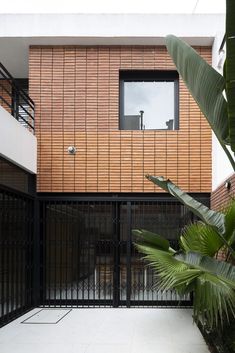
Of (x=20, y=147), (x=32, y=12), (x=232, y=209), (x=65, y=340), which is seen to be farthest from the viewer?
(x=32, y=12)

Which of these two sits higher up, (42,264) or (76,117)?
(76,117)

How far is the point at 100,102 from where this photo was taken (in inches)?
368

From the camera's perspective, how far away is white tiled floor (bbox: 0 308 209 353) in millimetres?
6211

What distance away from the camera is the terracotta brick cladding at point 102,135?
30.3 feet

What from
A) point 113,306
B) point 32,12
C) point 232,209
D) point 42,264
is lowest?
point 113,306

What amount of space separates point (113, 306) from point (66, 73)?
484 centimetres

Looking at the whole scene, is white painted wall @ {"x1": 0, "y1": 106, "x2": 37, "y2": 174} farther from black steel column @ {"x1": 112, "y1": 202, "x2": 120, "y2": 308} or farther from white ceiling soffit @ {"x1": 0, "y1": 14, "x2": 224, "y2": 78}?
white ceiling soffit @ {"x1": 0, "y1": 14, "x2": 224, "y2": 78}

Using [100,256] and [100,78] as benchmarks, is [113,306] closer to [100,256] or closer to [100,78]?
[100,256]

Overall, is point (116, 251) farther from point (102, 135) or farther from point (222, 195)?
point (222, 195)

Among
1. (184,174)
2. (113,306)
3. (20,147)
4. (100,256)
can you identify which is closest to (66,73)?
(20,147)

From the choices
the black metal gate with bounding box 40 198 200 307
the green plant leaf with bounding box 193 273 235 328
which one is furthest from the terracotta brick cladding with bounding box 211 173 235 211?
the green plant leaf with bounding box 193 273 235 328

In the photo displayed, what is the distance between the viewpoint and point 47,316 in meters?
8.23

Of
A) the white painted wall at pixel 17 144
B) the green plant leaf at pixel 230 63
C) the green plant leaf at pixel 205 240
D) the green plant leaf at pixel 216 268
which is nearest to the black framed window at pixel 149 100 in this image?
the white painted wall at pixel 17 144

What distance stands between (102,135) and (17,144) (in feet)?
6.61
